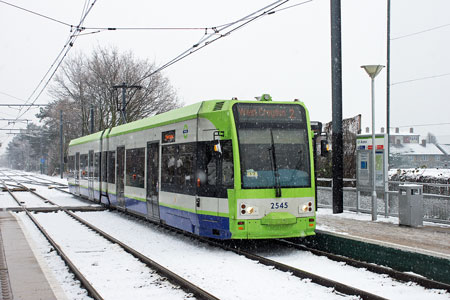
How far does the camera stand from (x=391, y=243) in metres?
9.35

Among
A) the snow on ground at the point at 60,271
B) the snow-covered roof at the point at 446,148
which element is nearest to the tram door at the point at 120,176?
the snow on ground at the point at 60,271

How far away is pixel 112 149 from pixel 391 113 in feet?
31.8

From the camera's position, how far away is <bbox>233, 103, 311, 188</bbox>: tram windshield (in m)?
10.4

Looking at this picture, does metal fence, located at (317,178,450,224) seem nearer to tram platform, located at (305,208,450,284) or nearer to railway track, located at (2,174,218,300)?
tram platform, located at (305,208,450,284)

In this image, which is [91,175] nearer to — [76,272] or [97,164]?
[97,164]

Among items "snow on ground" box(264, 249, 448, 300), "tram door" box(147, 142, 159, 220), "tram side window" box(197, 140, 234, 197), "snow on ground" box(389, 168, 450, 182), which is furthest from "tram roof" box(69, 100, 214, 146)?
"snow on ground" box(389, 168, 450, 182)

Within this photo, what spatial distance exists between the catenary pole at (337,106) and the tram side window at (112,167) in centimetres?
763

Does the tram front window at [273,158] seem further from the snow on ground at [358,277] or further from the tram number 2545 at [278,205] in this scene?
the snow on ground at [358,277]

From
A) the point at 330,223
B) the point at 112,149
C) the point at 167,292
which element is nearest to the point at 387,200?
the point at 330,223

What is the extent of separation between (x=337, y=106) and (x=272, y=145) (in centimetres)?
553

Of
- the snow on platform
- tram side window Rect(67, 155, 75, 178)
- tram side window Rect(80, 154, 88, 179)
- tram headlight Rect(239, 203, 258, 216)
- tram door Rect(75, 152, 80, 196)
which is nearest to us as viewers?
the snow on platform

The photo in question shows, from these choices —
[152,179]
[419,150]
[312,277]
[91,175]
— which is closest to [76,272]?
[312,277]

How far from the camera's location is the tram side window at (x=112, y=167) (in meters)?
18.4

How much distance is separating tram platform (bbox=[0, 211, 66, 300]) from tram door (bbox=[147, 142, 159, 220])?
11.0 ft
